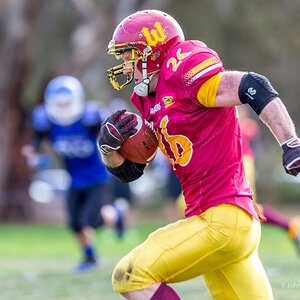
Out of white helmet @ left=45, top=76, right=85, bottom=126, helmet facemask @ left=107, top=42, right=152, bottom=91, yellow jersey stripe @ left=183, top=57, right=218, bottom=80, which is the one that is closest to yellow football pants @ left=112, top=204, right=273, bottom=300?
yellow jersey stripe @ left=183, top=57, right=218, bottom=80

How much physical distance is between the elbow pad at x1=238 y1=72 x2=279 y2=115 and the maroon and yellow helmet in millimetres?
543

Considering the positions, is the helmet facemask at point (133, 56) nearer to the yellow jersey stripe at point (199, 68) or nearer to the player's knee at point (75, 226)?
the yellow jersey stripe at point (199, 68)

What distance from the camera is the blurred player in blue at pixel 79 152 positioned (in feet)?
27.8

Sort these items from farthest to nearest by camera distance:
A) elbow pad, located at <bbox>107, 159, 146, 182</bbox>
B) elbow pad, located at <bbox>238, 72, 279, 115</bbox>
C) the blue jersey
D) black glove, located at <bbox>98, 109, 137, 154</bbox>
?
the blue jersey
elbow pad, located at <bbox>107, 159, 146, 182</bbox>
black glove, located at <bbox>98, 109, 137, 154</bbox>
elbow pad, located at <bbox>238, 72, 279, 115</bbox>

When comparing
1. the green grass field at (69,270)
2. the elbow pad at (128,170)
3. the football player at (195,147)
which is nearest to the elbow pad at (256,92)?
the football player at (195,147)

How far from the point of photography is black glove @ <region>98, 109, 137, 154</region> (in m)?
4.10

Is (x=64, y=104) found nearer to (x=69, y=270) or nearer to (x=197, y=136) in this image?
(x=69, y=270)

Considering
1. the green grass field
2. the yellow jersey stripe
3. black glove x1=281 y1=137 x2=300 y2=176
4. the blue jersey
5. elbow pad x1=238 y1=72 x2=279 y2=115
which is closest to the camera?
black glove x1=281 y1=137 x2=300 y2=176

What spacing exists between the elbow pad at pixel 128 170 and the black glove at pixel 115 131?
0.62 ft

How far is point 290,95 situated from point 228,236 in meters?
17.3

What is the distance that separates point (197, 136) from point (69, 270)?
14.6ft

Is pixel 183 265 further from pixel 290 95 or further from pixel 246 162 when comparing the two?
pixel 290 95

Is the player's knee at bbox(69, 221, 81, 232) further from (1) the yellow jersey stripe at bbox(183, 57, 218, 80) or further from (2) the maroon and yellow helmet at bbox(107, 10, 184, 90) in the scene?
(1) the yellow jersey stripe at bbox(183, 57, 218, 80)

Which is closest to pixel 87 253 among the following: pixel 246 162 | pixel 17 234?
pixel 246 162
